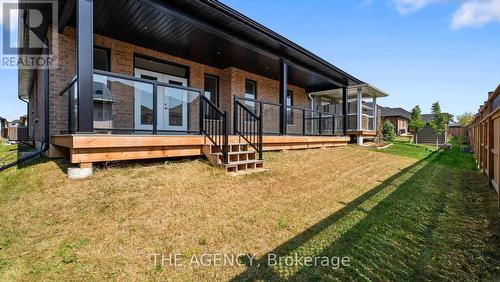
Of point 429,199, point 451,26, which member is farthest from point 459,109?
point 429,199

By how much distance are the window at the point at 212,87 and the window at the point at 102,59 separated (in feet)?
11.2

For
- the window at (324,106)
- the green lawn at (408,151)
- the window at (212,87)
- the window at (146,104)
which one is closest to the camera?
the window at (146,104)

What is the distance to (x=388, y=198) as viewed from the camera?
468 cm

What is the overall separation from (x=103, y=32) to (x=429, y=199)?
7.83 m

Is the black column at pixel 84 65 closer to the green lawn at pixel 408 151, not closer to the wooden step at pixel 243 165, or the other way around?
the wooden step at pixel 243 165

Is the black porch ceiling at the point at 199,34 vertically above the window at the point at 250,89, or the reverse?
the black porch ceiling at the point at 199,34

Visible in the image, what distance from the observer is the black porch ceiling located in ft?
17.4

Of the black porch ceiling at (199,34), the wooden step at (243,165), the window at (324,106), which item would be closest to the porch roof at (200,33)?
the black porch ceiling at (199,34)

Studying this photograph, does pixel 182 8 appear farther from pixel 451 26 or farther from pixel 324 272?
pixel 451 26

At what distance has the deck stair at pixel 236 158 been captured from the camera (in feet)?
16.8

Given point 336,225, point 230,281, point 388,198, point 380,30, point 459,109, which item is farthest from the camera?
point 459,109

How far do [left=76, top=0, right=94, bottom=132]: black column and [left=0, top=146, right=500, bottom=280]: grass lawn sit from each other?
0.86 metres

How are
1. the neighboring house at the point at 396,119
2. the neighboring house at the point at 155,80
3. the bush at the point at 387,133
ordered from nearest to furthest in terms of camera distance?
the neighboring house at the point at 155,80
the bush at the point at 387,133
the neighboring house at the point at 396,119

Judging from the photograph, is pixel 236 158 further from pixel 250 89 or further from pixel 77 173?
pixel 250 89
